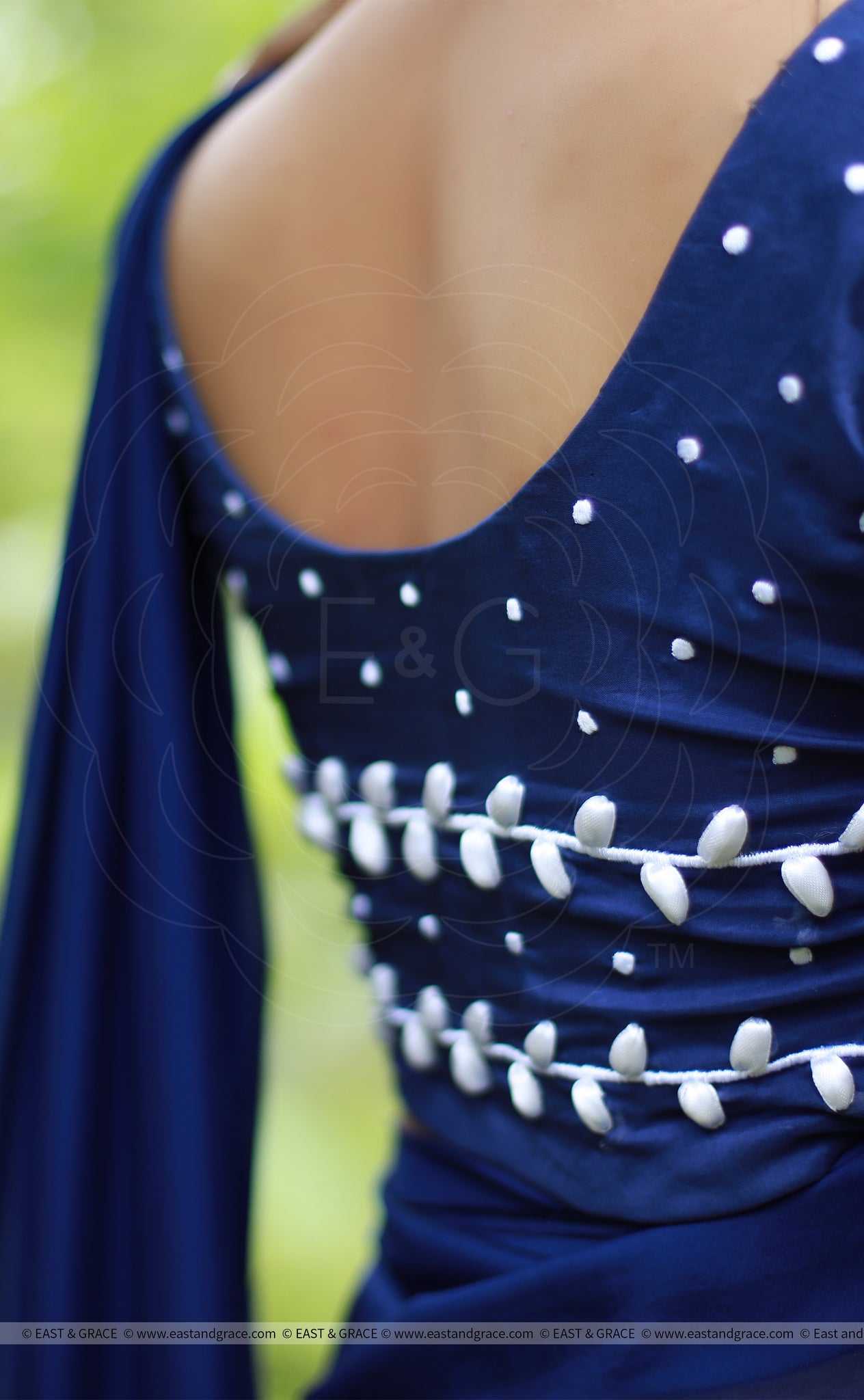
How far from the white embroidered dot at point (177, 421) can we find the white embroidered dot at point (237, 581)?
0.10 meters

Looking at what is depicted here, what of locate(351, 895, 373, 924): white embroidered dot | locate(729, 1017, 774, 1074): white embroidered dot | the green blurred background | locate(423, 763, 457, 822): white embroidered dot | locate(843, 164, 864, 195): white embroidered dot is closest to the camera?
locate(843, 164, 864, 195): white embroidered dot

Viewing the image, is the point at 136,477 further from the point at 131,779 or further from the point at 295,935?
the point at 295,935

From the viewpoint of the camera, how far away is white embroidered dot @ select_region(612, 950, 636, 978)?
613 mm

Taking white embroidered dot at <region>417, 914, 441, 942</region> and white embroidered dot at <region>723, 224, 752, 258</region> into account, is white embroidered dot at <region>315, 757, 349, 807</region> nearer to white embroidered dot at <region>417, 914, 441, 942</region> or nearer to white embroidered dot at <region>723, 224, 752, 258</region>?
white embroidered dot at <region>417, 914, 441, 942</region>

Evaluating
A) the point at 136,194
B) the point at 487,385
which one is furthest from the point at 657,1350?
the point at 136,194

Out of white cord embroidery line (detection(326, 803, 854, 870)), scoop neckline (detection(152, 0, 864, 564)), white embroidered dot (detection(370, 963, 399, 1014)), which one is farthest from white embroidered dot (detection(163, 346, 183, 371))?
white embroidered dot (detection(370, 963, 399, 1014))

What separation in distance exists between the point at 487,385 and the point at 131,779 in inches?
15.1

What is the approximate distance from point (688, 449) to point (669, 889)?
8.3 inches

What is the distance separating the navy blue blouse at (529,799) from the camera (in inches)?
20.6

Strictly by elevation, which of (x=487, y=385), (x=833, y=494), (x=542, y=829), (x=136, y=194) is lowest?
(x=542, y=829)

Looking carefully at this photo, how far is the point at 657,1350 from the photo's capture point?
61cm

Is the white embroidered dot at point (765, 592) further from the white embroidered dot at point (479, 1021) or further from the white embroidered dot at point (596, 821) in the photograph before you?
the white embroidered dot at point (479, 1021)

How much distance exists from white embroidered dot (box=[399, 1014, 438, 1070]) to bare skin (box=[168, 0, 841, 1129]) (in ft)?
1.01

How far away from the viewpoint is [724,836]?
1.84ft
